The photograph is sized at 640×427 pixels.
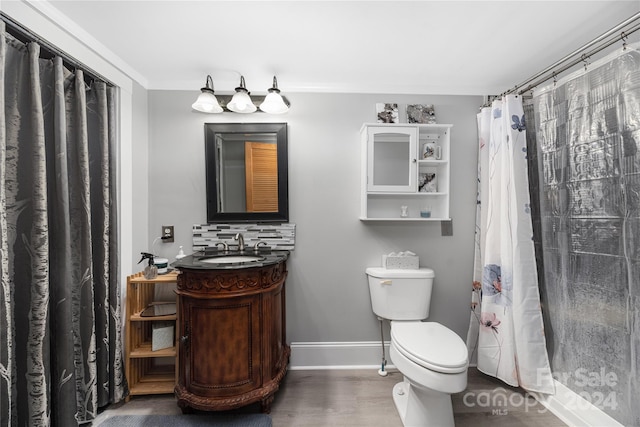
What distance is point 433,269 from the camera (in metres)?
2.08

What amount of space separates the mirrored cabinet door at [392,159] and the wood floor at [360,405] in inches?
52.5

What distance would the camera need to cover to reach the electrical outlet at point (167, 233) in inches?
78.4

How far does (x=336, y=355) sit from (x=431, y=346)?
0.85 meters

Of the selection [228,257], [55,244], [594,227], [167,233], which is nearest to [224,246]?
[228,257]

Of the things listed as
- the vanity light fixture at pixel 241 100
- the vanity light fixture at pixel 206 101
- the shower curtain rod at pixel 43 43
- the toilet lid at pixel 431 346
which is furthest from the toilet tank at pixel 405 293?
the shower curtain rod at pixel 43 43

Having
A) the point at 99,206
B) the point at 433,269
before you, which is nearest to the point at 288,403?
the point at 433,269

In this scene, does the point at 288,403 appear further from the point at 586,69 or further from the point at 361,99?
the point at 586,69

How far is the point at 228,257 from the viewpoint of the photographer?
73.8 inches

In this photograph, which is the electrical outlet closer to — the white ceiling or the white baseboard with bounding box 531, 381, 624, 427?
the white ceiling

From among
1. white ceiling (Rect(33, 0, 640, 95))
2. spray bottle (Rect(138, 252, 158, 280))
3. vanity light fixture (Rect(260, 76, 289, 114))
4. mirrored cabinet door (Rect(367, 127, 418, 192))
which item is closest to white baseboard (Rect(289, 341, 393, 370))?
spray bottle (Rect(138, 252, 158, 280))

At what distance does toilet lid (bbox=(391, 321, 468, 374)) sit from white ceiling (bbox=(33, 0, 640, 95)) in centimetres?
165

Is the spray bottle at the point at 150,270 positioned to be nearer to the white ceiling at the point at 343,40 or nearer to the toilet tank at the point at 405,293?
the white ceiling at the point at 343,40

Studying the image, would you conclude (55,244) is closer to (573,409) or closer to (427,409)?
(427,409)

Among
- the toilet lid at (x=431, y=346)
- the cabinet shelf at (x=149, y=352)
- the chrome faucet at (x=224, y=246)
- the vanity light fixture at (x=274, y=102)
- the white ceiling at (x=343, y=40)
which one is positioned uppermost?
the white ceiling at (x=343, y=40)
